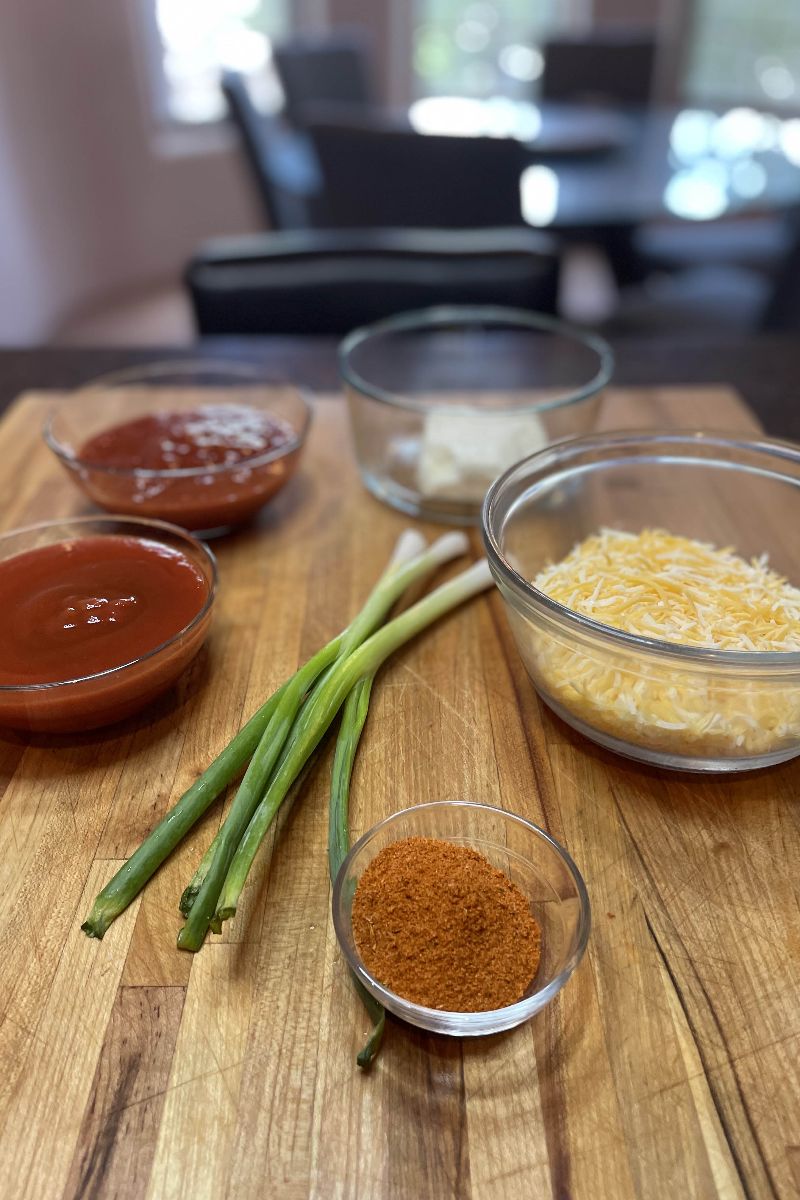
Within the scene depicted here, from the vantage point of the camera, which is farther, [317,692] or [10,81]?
[10,81]

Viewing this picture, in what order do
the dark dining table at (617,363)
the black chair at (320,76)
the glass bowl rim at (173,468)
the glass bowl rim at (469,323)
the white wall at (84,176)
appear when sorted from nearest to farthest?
the glass bowl rim at (173,468) < the glass bowl rim at (469,323) < the dark dining table at (617,363) < the white wall at (84,176) < the black chair at (320,76)

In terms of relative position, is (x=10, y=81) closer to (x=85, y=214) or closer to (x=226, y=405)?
(x=85, y=214)

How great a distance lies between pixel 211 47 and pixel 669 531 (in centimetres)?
627

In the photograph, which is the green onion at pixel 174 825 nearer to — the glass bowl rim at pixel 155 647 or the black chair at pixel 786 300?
the glass bowl rim at pixel 155 647

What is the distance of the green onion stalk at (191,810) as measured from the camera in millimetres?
943

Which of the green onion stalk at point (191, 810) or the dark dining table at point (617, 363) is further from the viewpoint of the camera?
the dark dining table at point (617, 363)

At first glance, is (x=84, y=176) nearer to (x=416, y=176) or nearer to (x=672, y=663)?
(x=416, y=176)

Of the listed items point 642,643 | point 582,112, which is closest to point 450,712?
point 642,643

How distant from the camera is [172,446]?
1594 mm

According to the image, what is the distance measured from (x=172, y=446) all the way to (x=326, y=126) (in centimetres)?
232

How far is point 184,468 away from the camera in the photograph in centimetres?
155

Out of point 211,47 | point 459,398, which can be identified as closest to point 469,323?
point 459,398

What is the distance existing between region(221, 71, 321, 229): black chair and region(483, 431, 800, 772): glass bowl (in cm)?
323

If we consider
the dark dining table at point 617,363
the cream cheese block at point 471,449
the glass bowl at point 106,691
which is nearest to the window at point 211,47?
the dark dining table at point 617,363
